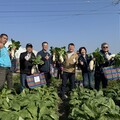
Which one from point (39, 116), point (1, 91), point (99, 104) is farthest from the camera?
point (1, 91)

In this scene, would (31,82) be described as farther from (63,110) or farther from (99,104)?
(99,104)

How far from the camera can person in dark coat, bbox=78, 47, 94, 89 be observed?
7.86 meters

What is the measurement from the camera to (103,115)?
4695mm

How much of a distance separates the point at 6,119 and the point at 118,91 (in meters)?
3.45

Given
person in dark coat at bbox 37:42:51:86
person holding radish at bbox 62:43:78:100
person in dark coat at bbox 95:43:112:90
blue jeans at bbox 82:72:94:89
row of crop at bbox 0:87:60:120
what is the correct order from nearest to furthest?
1. row of crop at bbox 0:87:60:120
2. person in dark coat at bbox 95:43:112:90
3. person holding radish at bbox 62:43:78:100
4. person in dark coat at bbox 37:42:51:86
5. blue jeans at bbox 82:72:94:89

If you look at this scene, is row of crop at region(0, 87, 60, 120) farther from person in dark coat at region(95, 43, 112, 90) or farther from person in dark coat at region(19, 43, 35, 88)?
person in dark coat at region(95, 43, 112, 90)

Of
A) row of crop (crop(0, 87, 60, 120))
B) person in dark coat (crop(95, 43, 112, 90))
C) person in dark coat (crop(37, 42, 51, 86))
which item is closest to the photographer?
row of crop (crop(0, 87, 60, 120))

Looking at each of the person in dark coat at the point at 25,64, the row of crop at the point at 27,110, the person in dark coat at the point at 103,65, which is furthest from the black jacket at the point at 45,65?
the row of crop at the point at 27,110

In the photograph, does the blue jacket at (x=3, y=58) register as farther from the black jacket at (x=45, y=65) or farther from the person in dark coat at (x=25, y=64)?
the black jacket at (x=45, y=65)

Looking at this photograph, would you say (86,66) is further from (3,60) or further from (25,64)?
(3,60)

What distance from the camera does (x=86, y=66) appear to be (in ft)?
25.9

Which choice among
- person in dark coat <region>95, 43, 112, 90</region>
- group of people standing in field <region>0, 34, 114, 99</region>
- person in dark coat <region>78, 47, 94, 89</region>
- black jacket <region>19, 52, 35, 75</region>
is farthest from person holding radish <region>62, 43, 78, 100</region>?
black jacket <region>19, 52, 35, 75</region>

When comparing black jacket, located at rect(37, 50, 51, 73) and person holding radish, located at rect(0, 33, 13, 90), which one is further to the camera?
black jacket, located at rect(37, 50, 51, 73)

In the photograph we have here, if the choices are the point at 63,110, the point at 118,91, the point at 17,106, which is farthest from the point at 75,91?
the point at 17,106
